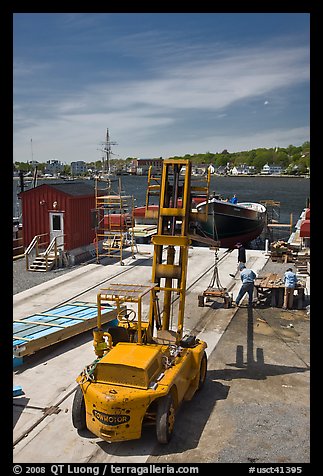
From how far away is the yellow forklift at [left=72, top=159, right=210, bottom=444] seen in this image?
7.67 meters

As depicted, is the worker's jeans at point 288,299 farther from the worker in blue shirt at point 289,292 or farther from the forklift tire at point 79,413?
the forklift tire at point 79,413

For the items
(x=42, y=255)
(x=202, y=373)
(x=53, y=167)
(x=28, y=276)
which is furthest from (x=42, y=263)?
(x=53, y=167)

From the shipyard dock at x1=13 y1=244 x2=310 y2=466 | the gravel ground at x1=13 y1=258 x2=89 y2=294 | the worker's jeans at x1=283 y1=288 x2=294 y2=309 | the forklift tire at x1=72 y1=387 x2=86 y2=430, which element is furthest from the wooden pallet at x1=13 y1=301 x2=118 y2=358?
the worker's jeans at x1=283 y1=288 x2=294 y2=309

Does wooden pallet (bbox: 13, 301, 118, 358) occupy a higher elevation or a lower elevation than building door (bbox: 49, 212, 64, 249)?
lower

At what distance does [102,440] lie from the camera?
8.12 m

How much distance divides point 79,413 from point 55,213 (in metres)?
15.4

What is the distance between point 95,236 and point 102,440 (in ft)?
56.4

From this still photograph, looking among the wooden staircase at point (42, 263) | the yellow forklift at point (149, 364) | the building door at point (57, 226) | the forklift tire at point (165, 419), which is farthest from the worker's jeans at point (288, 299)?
the building door at point (57, 226)

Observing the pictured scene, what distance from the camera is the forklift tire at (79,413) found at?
821 centimetres

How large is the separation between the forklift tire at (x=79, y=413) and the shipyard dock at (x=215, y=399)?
0.59 feet

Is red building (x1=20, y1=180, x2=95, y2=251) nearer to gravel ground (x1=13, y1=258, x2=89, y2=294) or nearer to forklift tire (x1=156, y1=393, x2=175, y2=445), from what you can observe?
gravel ground (x1=13, y1=258, x2=89, y2=294)

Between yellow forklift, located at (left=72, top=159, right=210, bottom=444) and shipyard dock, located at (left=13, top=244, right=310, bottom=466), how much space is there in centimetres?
37
